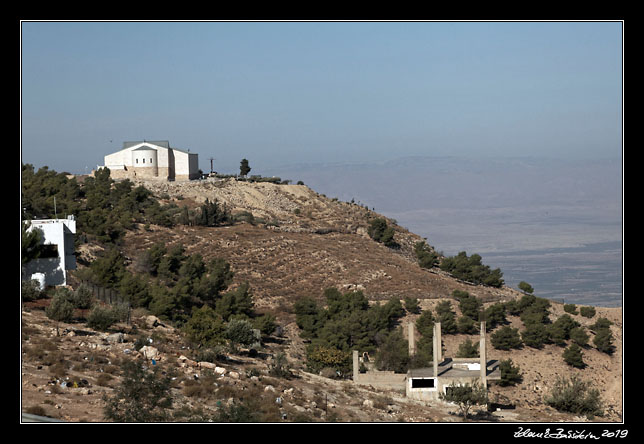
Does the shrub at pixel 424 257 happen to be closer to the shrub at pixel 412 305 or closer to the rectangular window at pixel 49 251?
the shrub at pixel 412 305

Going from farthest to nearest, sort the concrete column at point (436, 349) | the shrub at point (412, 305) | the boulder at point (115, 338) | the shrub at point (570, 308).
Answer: the shrub at point (570, 308) < the shrub at point (412, 305) < the concrete column at point (436, 349) < the boulder at point (115, 338)

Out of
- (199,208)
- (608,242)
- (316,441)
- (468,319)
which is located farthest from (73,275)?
(608,242)

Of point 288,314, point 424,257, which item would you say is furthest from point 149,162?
point 288,314

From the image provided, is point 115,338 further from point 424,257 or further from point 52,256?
point 424,257

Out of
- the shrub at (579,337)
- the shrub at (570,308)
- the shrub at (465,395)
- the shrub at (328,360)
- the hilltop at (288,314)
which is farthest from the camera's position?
the shrub at (570,308)

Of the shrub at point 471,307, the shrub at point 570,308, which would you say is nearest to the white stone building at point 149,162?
the shrub at point 471,307

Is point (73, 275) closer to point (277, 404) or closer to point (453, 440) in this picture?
point (277, 404)

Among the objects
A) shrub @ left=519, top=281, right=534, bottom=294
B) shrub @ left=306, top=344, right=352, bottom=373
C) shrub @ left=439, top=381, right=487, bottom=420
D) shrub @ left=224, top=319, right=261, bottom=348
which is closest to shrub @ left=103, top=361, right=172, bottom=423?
shrub @ left=439, top=381, right=487, bottom=420
